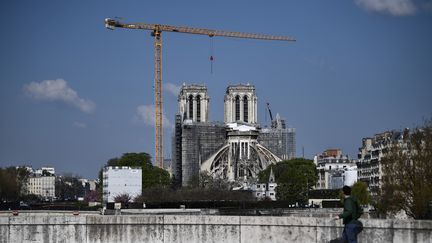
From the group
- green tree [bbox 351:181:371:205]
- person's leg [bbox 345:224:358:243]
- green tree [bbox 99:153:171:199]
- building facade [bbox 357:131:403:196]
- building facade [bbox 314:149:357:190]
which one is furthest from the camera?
building facade [bbox 314:149:357:190]

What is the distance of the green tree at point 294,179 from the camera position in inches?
5335

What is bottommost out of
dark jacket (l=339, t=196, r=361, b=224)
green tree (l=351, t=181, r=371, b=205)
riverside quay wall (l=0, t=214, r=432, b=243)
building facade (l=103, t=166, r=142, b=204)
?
riverside quay wall (l=0, t=214, r=432, b=243)

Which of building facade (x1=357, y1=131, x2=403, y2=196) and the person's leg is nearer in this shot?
the person's leg

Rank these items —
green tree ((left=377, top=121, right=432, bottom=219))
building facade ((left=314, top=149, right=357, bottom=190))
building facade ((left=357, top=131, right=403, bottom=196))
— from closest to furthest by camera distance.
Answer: green tree ((left=377, top=121, right=432, bottom=219))
building facade ((left=357, top=131, right=403, bottom=196))
building facade ((left=314, top=149, right=357, bottom=190))

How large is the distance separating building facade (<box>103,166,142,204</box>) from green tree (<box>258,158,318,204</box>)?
72.0 ft

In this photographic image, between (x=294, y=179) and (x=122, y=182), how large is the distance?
32.0m

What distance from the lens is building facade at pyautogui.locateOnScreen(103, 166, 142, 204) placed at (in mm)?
123312

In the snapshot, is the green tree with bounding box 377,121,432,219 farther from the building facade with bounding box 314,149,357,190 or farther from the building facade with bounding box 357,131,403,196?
the building facade with bounding box 314,149,357,190

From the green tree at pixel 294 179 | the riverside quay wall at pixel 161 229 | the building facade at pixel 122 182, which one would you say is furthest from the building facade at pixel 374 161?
the riverside quay wall at pixel 161 229

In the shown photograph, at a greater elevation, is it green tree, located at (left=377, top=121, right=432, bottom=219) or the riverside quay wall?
green tree, located at (left=377, top=121, right=432, bottom=219)

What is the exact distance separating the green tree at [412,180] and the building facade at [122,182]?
6865cm

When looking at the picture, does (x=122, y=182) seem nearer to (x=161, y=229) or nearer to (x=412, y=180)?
(x=412, y=180)

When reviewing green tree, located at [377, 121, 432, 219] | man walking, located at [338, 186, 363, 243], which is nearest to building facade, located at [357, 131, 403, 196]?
green tree, located at [377, 121, 432, 219]

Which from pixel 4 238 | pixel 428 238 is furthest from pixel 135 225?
pixel 428 238
